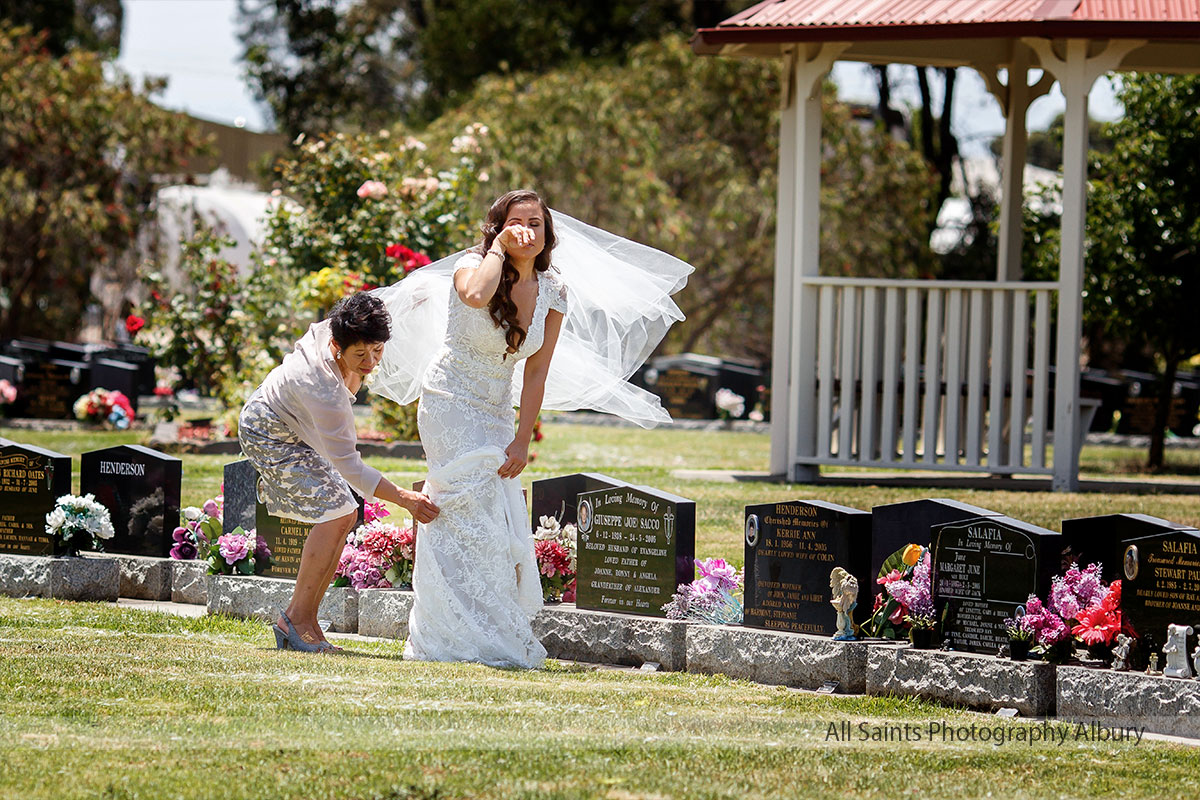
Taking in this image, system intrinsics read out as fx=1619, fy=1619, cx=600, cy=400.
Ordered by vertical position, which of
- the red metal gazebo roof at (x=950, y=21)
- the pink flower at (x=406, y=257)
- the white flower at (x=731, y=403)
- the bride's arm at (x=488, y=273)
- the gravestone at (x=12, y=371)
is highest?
the red metal gazebo roof at (x=950, y=21)

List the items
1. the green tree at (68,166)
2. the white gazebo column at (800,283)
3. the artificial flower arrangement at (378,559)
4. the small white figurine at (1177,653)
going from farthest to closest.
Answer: the green tree at (68,166), the white gazebo column at (800,283), the artificial flower arrangement at (378,559), the small white figurine at (1177,653)

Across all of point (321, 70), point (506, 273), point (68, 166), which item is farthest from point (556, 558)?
point (321, 70)

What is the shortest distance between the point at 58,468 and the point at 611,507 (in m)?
3.18

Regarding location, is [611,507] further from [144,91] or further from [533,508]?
[144,91]

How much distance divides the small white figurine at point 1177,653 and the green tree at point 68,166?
71.7 ft

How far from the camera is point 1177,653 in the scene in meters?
5.93

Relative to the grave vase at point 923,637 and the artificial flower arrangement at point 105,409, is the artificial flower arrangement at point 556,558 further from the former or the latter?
the artificial flower arrangement at point 105,409

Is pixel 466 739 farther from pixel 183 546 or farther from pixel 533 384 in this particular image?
pixel 183 546

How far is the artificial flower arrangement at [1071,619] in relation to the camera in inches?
244

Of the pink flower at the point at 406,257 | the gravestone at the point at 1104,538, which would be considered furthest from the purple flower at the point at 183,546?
the pink flower at the point at 406,257

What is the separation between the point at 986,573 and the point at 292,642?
3.04m

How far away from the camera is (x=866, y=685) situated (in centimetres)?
673

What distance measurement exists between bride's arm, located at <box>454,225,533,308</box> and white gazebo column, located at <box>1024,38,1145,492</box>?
7444mm

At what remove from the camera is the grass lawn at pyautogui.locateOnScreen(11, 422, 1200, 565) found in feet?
37.6
